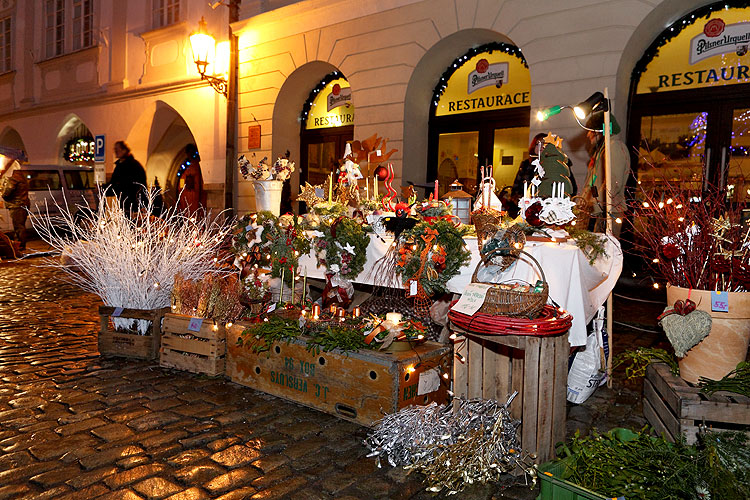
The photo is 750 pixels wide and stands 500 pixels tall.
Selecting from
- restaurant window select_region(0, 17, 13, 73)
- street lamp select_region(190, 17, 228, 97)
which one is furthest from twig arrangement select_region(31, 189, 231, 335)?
restaurant window select_region(0, 17, 13, 73)

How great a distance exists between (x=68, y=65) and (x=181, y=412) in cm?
1445

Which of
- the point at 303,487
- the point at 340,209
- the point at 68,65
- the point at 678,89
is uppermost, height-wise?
the point at 68,65

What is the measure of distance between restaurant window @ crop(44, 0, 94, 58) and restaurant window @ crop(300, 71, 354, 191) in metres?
7.29

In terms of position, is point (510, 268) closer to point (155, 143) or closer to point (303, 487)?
Answer: point (303, 487)

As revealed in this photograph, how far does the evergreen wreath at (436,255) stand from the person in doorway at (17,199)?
33.6 feet

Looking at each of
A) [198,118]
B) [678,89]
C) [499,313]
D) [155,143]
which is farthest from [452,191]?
[155,143]

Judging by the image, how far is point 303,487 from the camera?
2344 mm

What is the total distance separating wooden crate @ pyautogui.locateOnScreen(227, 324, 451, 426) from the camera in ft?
9.55

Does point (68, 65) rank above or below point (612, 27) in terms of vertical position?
above

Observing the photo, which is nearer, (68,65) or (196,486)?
(196,486)

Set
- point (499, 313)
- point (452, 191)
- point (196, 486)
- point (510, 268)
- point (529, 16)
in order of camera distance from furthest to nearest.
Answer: point (529, 16) < point (452, 191) < point (510, 268) < point (499, 313) < point (196, 486)

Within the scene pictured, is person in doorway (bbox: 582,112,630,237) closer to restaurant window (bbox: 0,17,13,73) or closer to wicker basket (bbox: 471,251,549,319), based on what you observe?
wicker basket (bbox: 471,251,549,319)

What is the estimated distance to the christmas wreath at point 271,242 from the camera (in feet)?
13.0

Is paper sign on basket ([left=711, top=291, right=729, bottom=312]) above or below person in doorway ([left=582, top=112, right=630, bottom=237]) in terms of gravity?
below
